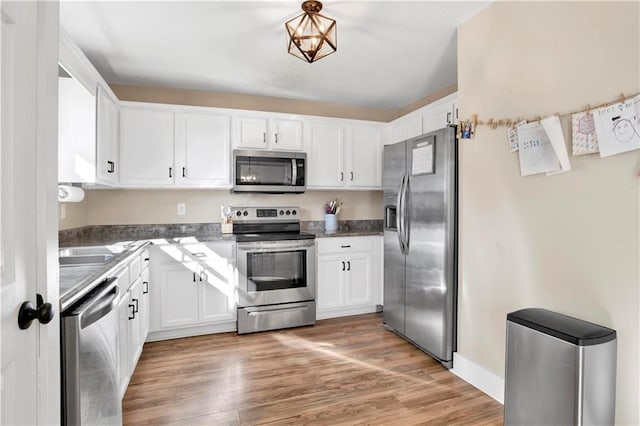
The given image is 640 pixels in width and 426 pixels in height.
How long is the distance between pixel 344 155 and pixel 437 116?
1137 millimetres

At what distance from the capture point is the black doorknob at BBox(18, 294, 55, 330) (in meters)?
0.87

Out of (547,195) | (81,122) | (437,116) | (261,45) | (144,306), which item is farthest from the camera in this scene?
(437,116)

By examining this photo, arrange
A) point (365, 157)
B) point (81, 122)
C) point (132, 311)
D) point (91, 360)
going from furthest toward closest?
point (365, 157)
point (81, 122)
point (132, 311)
point (91, 360)

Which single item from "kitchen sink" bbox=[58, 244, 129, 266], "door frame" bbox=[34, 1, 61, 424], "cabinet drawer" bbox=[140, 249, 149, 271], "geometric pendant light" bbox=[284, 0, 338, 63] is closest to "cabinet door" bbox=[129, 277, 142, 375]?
"cabinet drawer" bbox=[140, 249, 149, 271]

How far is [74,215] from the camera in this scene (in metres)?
3.02

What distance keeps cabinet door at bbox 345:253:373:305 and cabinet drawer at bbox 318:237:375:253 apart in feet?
0.25

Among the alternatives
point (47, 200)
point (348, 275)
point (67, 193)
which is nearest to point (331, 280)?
point (348, 275)

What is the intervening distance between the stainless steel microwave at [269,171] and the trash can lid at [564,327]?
241 centimetres

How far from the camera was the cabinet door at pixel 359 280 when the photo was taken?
3.72 metres

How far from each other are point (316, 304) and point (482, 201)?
1991 mm

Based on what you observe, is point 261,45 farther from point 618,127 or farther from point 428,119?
point 618,127

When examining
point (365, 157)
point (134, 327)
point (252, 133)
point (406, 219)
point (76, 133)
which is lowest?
point (134, 327)

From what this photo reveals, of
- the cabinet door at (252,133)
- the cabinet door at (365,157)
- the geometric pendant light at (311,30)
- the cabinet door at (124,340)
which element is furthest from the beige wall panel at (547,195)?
the cabinet door at (124,340)

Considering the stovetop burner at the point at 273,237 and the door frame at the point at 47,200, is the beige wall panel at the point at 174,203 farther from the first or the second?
the door frame at the point at 47,200
